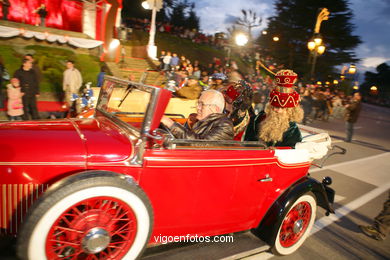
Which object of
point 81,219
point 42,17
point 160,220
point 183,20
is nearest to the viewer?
point 81,219

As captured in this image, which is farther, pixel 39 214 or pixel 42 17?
pixel 42 17

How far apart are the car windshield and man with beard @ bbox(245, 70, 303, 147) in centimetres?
135

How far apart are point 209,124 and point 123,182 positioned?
106cm

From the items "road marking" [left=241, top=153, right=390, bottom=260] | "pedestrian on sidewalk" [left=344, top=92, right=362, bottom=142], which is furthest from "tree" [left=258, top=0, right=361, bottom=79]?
"road marking" [left=241, top=153, right=390, bottom=260]

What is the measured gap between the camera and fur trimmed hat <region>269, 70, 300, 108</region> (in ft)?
8.80

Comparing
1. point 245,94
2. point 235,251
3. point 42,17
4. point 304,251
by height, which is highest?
point 42,17

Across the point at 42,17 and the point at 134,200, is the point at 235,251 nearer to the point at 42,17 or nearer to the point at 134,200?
the point at 134,200

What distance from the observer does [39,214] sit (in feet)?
4.53

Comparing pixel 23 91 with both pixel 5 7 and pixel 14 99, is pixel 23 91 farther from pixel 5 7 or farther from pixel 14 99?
pixel 5 7

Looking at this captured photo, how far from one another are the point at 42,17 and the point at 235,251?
56.4 ft

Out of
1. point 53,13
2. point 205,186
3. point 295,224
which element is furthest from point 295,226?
point 53,13

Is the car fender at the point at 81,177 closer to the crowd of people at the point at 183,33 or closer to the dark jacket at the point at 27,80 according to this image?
the dark jacket at the point at 27,80

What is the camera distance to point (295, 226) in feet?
8.84

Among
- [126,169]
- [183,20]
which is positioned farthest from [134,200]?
[183,20]
